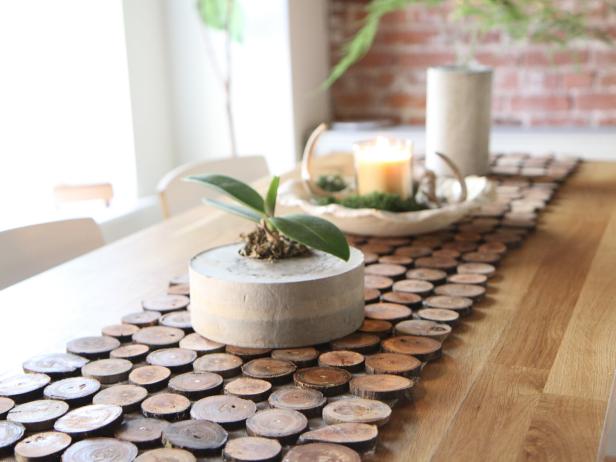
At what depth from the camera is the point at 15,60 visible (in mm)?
2547

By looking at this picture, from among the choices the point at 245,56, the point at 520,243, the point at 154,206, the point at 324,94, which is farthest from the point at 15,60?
the point at 520,243

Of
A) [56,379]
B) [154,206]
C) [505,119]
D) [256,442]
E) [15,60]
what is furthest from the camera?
[505,119]

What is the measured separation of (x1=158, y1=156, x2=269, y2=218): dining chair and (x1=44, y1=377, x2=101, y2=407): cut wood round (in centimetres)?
111

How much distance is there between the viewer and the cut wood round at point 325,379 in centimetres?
83

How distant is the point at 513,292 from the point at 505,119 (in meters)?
2.16

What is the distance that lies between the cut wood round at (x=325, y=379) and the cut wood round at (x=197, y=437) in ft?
0.39

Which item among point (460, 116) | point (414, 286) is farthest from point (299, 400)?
point (460, 116)

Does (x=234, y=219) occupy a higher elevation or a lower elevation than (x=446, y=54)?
lower

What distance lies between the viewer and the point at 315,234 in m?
0.92

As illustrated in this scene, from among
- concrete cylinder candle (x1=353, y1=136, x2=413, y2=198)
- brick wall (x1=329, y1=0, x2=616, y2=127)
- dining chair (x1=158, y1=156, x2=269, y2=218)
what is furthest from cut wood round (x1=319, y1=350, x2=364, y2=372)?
brick wall (x1=329, y1=0, x2=616, y2=127)

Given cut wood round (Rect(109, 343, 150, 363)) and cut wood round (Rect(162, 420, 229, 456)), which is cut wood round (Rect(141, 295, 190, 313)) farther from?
cut wood round (Rect(162, 420, 229, 456))

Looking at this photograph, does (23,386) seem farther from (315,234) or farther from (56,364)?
(315,234)

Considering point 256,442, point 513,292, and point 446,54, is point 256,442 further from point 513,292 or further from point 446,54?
point 446,54

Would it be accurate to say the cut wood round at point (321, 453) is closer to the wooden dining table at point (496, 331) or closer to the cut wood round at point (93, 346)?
the wooden dining table at point (496, 331)
